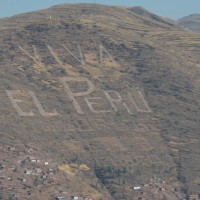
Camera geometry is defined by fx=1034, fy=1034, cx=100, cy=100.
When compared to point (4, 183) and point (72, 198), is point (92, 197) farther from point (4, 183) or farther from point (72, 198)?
point (4, 183)

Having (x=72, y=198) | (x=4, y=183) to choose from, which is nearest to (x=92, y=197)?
(x=72, y=198)
